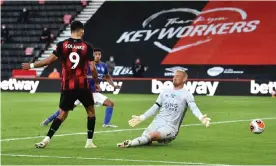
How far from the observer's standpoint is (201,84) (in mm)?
40406

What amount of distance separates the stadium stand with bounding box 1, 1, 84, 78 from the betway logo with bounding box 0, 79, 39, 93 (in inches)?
241

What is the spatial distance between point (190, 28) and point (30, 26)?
A: 11.5 metres

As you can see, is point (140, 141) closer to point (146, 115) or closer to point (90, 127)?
point (146, 115)

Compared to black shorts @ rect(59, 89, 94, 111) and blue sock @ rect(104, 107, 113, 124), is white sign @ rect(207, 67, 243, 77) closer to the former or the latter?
blue sock @ rect(104, 107, 113, 124)

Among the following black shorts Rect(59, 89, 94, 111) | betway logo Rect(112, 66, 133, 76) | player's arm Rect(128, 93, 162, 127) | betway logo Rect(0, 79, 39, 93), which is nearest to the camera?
player's arm Rect(128, 93, 162, 127)

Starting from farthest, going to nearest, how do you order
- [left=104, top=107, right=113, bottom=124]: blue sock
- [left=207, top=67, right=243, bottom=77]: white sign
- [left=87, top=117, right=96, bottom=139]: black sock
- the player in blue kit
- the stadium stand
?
the stadium stand
[left=207, top=67, right=243, bottom=77]: white sign
[left=104, top=107, right=113, bottom=124]: blue sock
the player in blue kit
[left=87, top=117, right=96, bottom=139]: black sock

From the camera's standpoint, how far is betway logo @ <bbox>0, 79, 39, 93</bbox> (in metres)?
43.8

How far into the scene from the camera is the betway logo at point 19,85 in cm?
4383

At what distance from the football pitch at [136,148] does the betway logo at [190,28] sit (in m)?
22.6

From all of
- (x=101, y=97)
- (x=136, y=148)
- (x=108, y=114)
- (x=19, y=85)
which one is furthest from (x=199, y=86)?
(x=136, y=148)

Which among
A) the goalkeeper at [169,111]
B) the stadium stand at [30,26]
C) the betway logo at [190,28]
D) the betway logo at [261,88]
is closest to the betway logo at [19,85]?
the stadium stand at [30,26]

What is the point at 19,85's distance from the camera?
4450cm

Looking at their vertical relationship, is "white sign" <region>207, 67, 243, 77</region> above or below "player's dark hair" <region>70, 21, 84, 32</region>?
below

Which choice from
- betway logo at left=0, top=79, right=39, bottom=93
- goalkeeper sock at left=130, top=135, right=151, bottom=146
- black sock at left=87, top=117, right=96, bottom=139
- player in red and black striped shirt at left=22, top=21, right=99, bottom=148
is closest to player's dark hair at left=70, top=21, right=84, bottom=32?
player in red and black striped shirt at left=22, top=21, right=99, bottom=148
